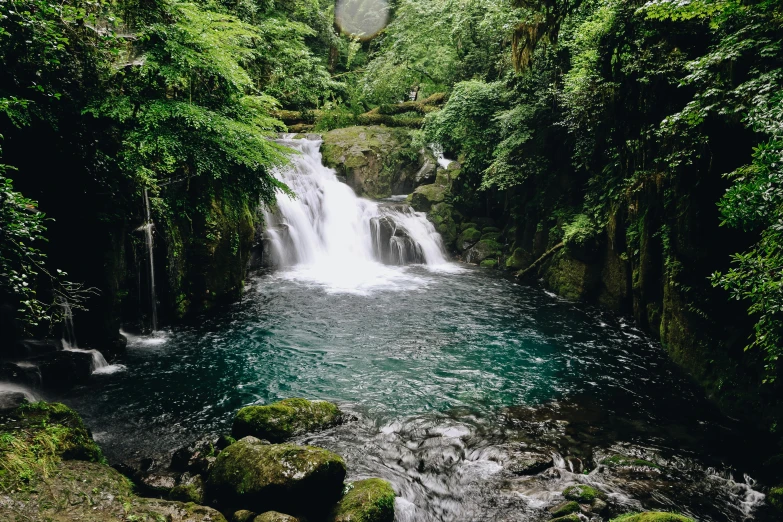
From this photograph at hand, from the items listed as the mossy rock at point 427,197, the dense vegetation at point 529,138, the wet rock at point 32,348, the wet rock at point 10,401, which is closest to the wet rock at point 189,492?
the wet rock at point 10,401

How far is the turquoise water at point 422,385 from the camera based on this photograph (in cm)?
646

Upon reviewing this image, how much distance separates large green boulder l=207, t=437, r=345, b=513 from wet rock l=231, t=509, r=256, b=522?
127mm

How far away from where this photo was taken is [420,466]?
21.2ft

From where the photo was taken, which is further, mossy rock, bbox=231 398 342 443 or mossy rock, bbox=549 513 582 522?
mossy rock, bbox=231 398 342 443

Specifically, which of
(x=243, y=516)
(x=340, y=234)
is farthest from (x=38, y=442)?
(x=340, y=234)

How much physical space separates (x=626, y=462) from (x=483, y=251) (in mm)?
13562

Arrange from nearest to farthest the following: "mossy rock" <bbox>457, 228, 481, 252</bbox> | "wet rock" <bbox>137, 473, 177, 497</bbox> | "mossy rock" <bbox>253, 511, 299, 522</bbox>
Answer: "mossy rock" <bbox>253, 511, 299, 522</bbox>
"wet rock" <bbox>137, 473, 177, 497</bbox>
"mossy rock" <bbox>457, 228, 481, 252</bbox>

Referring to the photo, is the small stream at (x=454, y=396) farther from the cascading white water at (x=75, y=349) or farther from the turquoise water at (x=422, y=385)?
the cascading white water at (x=75, y=349)

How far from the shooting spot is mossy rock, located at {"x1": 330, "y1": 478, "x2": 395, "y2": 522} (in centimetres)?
496

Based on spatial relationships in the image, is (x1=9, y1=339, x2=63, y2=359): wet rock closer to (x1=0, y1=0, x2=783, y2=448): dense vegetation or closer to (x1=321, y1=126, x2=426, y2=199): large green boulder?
(x1=0, y1=0, x2=783, y2=448): dense vegetation

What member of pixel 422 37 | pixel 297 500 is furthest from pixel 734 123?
pixel 422 37

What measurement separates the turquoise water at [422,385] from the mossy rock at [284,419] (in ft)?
0.95

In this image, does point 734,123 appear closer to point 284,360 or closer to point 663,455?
point 663,455

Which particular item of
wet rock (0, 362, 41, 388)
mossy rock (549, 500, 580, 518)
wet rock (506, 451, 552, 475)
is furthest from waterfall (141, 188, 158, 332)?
mossy rock (549, 500, 580, 518)
